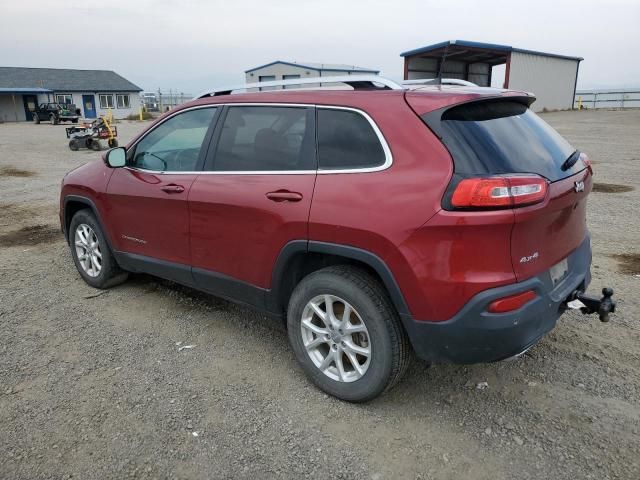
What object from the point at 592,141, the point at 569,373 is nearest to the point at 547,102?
the point at 592,141

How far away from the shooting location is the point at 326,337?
3.10m

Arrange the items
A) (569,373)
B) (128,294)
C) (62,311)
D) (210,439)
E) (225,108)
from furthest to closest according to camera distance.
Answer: (128,294) < (62,311) < (225,108) < (569,373) < (210,439)

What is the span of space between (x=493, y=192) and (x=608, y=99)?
1794 inches

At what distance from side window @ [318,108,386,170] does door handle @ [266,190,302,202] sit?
0.21 m

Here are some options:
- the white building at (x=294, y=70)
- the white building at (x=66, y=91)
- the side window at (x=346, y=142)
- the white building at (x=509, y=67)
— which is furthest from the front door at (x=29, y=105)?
the side window at (x=346, y=142)

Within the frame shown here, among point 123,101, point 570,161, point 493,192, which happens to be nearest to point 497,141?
point 493,192

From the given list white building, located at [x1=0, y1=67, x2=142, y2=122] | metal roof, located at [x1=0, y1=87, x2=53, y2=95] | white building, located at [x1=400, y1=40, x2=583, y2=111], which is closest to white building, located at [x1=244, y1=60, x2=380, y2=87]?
white building, located at [x1=400, y1=40, x2=583, y2=111]

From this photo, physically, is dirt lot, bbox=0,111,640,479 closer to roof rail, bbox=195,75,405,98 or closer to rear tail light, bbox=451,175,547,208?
rear tail light, bbox=451,175,547,208

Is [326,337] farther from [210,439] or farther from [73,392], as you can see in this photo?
[73,392]

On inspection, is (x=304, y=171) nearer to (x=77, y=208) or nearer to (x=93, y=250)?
(x=93, y=250)

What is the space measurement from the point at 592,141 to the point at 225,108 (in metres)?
16.8

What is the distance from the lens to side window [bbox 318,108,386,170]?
9.29 feet

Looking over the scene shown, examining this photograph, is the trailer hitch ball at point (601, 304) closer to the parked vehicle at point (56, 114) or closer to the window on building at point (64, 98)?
the parked vehicle at point (56, 114)

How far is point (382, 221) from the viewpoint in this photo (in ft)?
8.70
